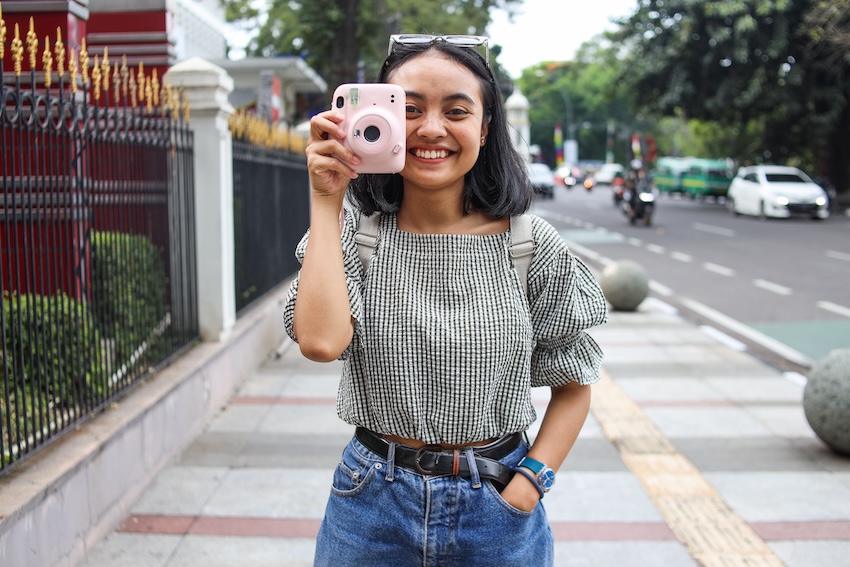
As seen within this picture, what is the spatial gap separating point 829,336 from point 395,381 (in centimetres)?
880

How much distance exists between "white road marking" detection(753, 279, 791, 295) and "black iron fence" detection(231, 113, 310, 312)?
20.5ft

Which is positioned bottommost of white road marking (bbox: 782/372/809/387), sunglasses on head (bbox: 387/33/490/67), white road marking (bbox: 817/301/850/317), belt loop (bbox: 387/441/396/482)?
white road marking (bbox: 817/301/850/317)

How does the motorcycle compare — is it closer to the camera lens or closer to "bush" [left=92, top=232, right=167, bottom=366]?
"bush" [left=92, top=232, right=167, bottom=366]

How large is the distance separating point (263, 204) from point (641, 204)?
57.6 ft

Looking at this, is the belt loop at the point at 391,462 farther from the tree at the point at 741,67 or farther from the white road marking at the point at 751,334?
the tree at the point at 741,67

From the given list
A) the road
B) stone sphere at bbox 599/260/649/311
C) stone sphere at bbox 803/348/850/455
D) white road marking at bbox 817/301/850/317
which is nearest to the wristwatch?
the road

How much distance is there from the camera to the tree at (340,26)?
61.7 feet

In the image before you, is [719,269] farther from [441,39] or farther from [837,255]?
[441,39]

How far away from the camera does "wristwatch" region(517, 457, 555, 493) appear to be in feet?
6.44

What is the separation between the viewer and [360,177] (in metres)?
2.04

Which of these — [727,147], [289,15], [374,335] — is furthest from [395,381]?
[727,147]

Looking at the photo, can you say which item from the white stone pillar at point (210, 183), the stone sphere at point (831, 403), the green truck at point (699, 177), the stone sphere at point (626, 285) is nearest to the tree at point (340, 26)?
the stone sphere at point (626, 285)

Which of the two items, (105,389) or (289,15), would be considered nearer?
(105,389)

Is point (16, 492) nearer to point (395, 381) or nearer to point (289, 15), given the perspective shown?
point (395, 381)
